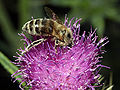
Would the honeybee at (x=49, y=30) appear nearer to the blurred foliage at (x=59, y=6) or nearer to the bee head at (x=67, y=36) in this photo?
the bee head at (x=67, y=36)

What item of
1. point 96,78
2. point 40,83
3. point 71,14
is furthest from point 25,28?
point 71,14

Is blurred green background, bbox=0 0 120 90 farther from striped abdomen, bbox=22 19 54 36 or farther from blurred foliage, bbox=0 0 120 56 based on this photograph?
striped abdomen, bbox=22 19 54 36

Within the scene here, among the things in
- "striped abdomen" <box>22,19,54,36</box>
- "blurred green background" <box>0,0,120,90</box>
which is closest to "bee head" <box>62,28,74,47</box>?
"striped abdomen" <box>22,19,54,36</box>

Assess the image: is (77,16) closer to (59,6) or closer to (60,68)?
(59,6)

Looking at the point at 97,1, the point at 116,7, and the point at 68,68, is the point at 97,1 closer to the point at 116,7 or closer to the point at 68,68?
the point at 116,7

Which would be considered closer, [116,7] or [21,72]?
[21,72]

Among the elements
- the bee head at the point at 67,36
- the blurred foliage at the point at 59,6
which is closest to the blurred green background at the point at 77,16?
the blurred foliage at the point at 59,6

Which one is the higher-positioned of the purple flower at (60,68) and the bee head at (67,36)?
the bee head at (67,36)
